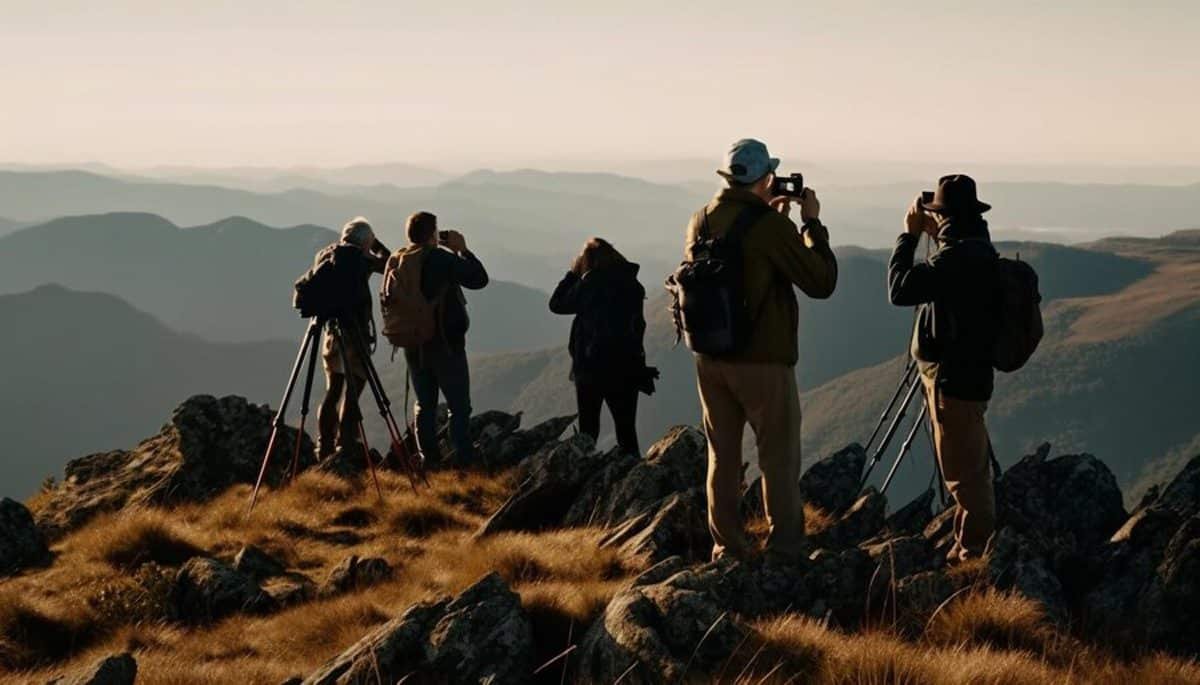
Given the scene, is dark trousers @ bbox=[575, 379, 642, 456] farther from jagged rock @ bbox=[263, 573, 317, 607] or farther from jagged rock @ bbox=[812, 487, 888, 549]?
jagged rock @ bbox=[263, 573, 317, 607]

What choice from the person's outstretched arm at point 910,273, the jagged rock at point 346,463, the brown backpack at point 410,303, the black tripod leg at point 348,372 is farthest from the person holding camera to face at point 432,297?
the person's outstretched arm at point 910,273

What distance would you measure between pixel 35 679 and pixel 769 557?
5332mm

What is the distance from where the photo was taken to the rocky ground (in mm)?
5992

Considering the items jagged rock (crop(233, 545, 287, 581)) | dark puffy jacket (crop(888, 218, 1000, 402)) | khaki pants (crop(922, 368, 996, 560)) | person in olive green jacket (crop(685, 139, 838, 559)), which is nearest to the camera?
person in olive green jacket (crop(685, 139, 838, 559))

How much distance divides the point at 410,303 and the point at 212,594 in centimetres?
487

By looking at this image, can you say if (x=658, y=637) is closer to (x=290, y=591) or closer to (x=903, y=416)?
(x=290, y=591)

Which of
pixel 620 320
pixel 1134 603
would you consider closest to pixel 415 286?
pixel 620 320

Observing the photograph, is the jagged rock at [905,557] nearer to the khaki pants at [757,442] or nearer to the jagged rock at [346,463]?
the khaki pants at [757,442]

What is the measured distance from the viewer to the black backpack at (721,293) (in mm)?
7820

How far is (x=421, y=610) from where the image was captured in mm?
6336

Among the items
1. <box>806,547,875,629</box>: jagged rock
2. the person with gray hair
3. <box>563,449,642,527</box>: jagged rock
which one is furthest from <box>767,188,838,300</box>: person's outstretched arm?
the person with gray hair

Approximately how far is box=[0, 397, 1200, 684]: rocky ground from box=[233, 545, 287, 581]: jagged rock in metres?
0.02

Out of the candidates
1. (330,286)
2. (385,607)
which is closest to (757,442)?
(385,607)

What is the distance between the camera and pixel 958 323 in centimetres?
819
